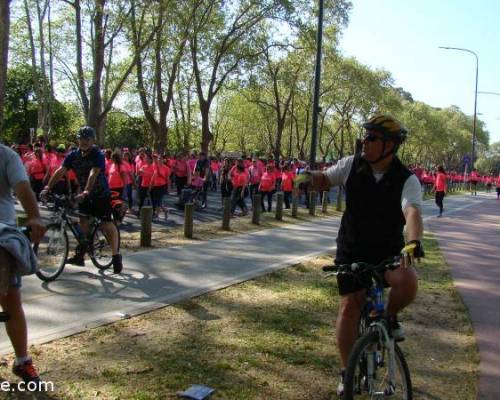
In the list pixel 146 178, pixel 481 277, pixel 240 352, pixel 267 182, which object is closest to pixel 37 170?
pixel 146 178

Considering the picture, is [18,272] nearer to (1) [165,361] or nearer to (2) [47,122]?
(1) [165,361]

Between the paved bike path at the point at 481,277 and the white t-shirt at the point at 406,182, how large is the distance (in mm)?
1730

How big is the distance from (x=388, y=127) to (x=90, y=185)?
425 centimetres

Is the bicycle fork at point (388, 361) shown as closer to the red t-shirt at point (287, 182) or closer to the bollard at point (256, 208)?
the bollard at point (256, 208)

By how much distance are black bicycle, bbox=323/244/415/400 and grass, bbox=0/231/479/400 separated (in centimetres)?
67

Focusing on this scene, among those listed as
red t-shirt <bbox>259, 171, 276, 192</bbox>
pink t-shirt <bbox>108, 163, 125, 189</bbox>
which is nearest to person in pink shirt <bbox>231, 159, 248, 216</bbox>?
red t-shirt <bbox>259, 171, 276, 192</bbox>

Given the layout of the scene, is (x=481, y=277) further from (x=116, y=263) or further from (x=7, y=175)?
(x=7, y=175)

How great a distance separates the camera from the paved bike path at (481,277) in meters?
4.83

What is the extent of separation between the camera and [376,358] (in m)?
3.42

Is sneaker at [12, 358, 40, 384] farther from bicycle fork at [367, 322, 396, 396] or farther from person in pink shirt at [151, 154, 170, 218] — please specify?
person in pink shirt at [151, 154, 170, 218]

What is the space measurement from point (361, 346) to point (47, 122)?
105ft

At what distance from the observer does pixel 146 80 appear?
29719 millimetres

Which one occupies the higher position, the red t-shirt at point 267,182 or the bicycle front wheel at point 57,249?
the red t-shirt at point 267,182

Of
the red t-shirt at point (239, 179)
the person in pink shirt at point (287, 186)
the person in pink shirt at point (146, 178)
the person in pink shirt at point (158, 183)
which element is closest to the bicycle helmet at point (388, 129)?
the person in pink shirt at point (158, 183)
